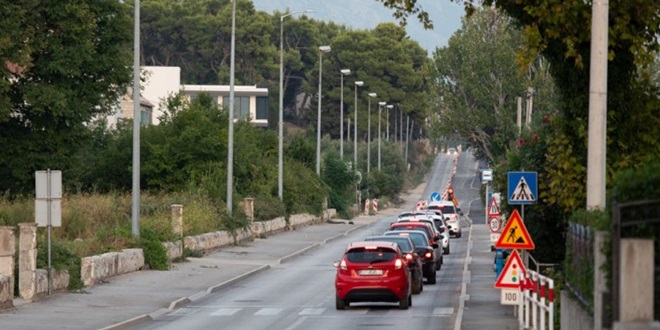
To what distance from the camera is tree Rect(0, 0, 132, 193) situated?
59.6 meters

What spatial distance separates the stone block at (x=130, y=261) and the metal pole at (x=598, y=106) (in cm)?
2241

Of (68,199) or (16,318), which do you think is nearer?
(16,318)

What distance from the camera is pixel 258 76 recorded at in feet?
507

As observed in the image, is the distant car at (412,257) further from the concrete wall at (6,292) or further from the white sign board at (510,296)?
the white sign board at (510,296)

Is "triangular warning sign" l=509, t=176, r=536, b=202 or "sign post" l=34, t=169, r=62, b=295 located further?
"sign post" l=34, t=169, r=62, b=295

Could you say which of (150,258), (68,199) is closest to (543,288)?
(150,258)

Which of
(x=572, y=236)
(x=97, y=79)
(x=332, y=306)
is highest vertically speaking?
(x=97, y=79)

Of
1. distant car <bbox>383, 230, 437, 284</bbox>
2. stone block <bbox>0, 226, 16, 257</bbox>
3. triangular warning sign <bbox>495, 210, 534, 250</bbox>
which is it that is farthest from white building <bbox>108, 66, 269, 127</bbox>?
triangular warning sign <bbox>495, 210, 534, 250</bbox>

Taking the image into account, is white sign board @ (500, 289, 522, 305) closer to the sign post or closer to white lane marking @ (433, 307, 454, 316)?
white lane marking @ (433, 307, 454, 316)

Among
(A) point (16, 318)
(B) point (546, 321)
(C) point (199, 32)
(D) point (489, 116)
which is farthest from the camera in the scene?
(C) point (199, 32)

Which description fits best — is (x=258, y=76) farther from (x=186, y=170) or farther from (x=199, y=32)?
(x=186, y=170)

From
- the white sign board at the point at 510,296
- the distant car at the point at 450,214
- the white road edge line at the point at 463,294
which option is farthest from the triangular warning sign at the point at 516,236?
the distant car at the point at 450,214

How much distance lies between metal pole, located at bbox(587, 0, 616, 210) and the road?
7904 mm

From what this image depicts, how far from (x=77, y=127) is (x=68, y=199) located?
9.52 metres
